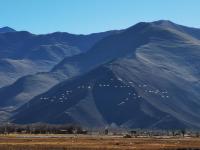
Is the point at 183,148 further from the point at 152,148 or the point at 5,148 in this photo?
the point at 5,148

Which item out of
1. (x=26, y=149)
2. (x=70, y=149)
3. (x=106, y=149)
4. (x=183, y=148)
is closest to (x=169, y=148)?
(x=183, y=148)

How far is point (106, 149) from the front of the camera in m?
115

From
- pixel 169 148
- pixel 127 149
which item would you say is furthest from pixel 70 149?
pixel 169 148

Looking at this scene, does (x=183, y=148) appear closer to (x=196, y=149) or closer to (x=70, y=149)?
(x=196, y=149)

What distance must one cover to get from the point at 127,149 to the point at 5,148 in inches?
977

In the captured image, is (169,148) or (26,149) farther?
(169,148)

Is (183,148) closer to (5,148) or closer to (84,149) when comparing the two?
(84,149)

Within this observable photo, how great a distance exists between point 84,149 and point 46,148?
8.22 m

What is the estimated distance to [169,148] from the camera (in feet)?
397

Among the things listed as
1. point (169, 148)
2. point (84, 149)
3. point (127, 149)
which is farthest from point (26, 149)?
point (169, 148)

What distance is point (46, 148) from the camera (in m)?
117

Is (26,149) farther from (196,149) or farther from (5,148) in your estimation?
(196,149)

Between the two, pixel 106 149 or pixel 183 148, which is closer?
pixel 106 149

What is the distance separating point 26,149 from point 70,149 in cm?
890
